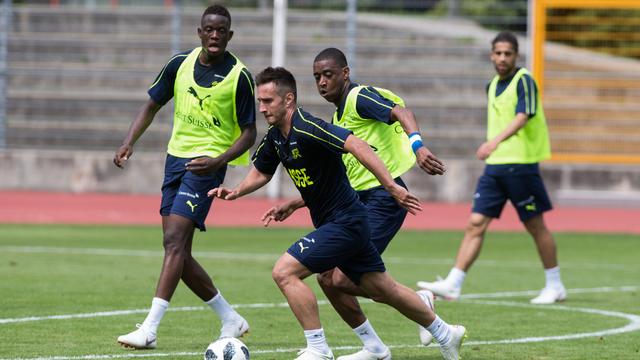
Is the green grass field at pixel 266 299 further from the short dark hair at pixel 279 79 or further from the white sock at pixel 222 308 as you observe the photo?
the short dark hair at pixel 279 79

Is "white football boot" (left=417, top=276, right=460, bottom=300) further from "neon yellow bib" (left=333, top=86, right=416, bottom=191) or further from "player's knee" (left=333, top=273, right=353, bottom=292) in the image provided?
"player's knee" (left=333, top=273, right=353, bottom=292)

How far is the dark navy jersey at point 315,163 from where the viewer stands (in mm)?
7684

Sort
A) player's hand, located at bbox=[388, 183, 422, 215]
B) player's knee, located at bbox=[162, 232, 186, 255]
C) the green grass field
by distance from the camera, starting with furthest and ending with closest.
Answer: player's knee, located at bbox=[162, 232, 186, 255]
the green grass field
player's hand, located at bbox=[388, 183, 422, 215]

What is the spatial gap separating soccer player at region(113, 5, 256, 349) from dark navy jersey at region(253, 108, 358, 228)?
4.07ft

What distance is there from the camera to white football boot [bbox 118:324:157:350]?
8406 millimetres

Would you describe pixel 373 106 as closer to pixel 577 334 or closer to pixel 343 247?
pixel 343 247

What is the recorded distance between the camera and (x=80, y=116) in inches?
1133

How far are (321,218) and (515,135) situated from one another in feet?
15.9

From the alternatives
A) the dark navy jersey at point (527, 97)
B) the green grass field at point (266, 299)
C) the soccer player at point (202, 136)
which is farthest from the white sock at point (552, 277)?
the soccer player at point (202, 136)

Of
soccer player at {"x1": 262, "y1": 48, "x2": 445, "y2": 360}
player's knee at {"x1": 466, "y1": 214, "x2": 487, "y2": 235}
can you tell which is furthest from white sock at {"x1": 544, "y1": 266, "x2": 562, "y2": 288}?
soccer player at {"x1": 262, "y1": 48, "x2": 445, "y2": 360}

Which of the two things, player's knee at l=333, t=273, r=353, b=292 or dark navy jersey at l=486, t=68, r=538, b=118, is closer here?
player's knee at l=333, t=273, r=353, b=292

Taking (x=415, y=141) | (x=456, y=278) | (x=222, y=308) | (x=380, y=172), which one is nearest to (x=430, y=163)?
(x=415, y=141)

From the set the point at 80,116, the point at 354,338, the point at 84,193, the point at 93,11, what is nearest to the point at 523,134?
the point at 354,338

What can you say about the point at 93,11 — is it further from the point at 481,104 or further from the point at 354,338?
the point at 354,338
